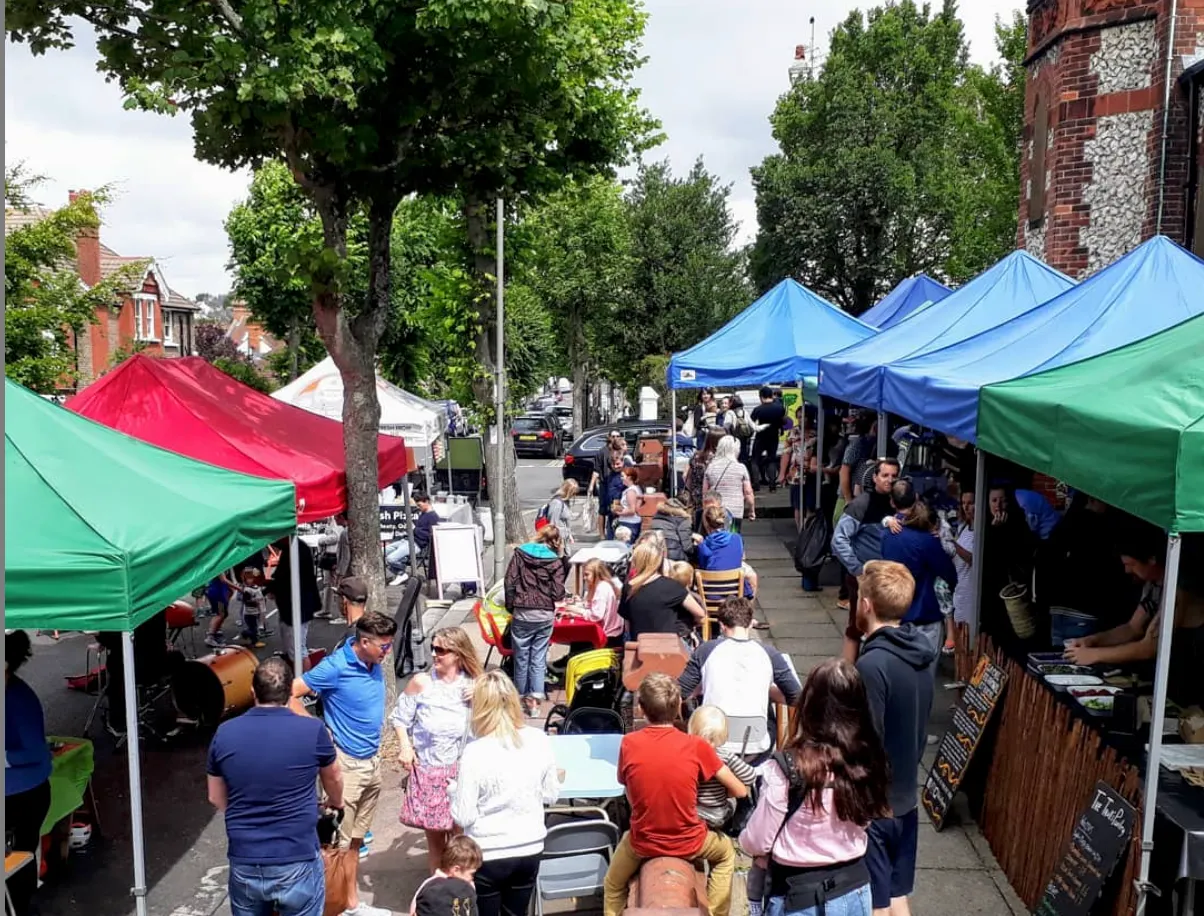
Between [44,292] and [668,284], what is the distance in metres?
20.5

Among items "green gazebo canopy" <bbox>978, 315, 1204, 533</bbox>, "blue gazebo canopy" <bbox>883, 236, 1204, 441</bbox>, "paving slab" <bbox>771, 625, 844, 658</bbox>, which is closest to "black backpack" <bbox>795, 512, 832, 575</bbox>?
"paving slab" <bbox>771, 625, 844, 658</bbox>

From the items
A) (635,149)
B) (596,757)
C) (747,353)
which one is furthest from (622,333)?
(596,757)

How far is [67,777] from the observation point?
6.47 metres

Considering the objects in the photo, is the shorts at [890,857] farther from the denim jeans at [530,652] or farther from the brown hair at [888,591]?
the denim jeans at [530,652]

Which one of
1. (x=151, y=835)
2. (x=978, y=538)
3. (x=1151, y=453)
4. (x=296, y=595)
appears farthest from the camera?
(x=296, y=595)

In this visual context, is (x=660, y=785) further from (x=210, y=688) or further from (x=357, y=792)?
(x=210, y=688)

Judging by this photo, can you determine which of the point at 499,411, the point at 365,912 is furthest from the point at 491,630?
the point at 499,411

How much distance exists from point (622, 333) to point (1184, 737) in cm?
3022

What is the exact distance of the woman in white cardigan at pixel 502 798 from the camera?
4645 millimetres

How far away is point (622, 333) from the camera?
3444 centimetres

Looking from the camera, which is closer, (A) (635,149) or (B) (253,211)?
(A) (635,149)

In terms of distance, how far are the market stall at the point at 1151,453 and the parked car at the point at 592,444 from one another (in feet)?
52.6

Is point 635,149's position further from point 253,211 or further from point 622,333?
point 253,211

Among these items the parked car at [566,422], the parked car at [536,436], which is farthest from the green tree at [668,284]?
the parked car at [566,422]
